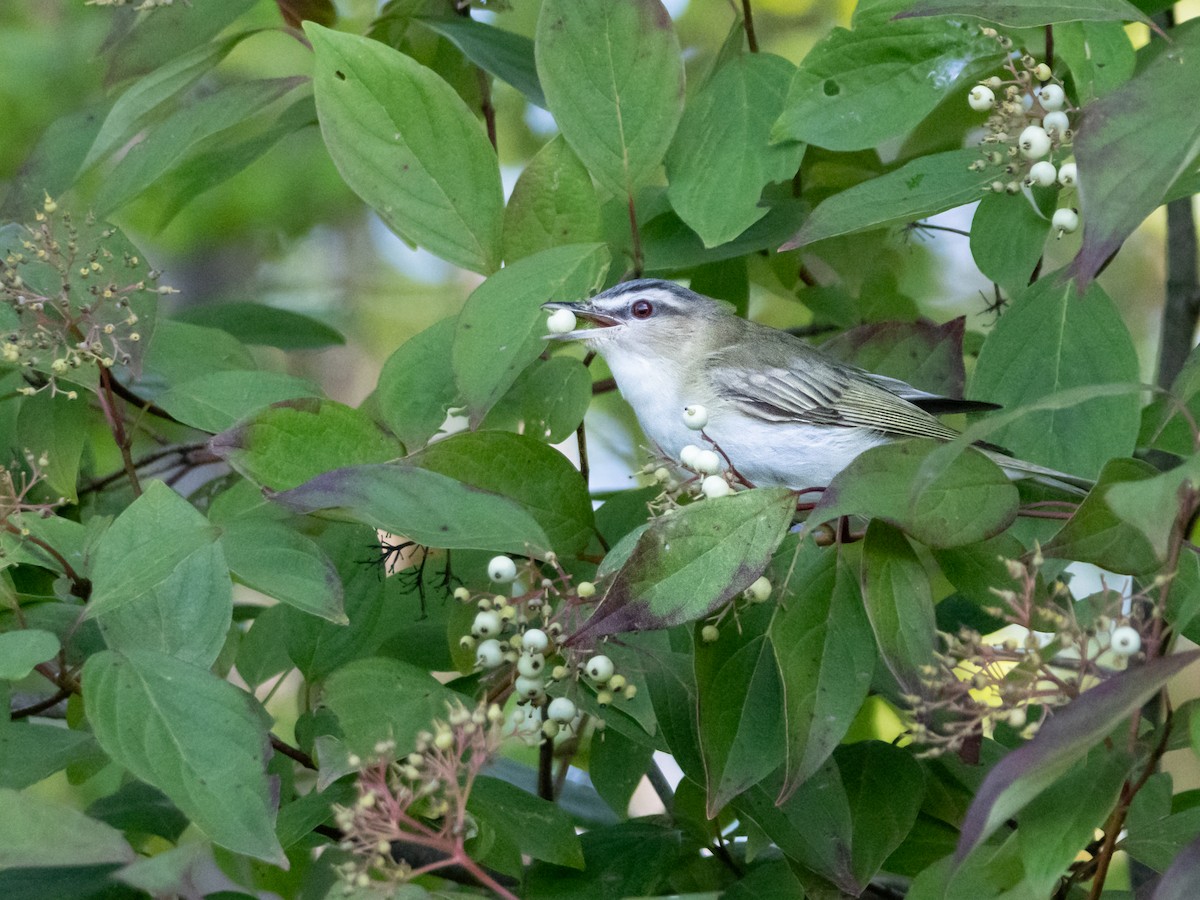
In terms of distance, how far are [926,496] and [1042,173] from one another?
78 cm

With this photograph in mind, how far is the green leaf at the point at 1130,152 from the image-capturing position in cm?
135

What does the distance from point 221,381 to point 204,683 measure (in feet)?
2.49

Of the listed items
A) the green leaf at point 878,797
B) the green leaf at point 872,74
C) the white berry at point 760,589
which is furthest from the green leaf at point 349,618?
the green leaf at point 872,74

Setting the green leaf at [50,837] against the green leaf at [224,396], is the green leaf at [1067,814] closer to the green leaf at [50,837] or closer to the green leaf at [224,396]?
the green leaf at [50,837]

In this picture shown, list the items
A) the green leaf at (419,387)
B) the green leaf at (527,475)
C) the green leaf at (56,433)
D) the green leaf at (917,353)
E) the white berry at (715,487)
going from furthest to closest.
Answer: the green leaf at (917,353)
the green leaf at (56,433)
the green leaf at (419,387)
the green leaf at (527,475)
the white berry at (715,487)

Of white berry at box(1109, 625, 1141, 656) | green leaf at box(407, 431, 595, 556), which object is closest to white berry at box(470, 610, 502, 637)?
green leaf at box(407, 431, 595, 556)

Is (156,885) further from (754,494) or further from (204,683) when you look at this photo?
(754,494)

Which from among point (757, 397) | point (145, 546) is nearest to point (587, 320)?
point (757, 397)

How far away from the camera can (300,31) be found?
2850 mm

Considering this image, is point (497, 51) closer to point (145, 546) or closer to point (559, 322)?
point (559, 322)

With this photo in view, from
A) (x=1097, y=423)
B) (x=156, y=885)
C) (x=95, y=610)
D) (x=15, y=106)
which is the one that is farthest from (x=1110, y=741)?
(x=15, y=106)

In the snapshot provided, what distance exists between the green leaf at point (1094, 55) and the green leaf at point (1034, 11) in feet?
1.27

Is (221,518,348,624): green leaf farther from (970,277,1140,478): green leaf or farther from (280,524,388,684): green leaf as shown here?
(970,277,1140,478): green leaf

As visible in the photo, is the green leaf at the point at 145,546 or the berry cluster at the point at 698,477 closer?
the green leaf at the point at 145,546
